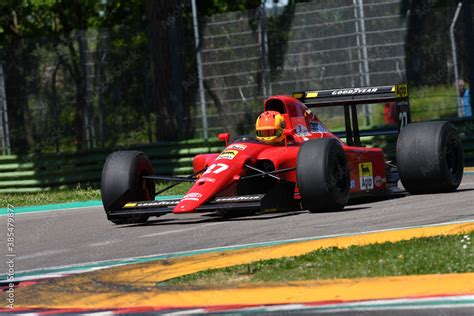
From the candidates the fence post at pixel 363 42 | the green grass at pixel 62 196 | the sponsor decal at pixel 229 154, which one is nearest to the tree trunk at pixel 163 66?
the green grass at pixel 62 196

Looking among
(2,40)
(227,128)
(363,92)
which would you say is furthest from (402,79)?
(2,40)

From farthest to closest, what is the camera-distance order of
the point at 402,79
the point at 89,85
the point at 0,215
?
the point at 89,85 < the point at 402,79 < the point at 0,215

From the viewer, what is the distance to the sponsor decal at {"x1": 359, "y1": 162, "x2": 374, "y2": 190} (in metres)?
13.3

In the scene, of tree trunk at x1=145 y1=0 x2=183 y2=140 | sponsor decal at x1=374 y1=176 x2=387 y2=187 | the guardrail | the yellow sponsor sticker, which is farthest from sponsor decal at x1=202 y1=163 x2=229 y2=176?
tree trunk at x1=145 y1=0 x2=183 y2=140

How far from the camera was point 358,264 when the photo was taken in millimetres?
8266

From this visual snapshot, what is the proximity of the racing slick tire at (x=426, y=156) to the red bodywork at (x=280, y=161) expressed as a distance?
0.39m

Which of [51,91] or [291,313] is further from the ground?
[51,91]

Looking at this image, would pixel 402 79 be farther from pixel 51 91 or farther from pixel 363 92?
pixel 51 91

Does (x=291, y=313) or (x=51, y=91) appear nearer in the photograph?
(x=291, y=313)

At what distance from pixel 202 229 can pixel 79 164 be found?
34.6ft

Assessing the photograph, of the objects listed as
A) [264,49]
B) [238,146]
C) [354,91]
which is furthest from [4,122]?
[238,146]

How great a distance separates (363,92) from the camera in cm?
1466

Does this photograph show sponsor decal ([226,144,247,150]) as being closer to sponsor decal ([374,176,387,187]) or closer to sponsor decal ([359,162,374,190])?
sponsor decal ([359,162,374,190])

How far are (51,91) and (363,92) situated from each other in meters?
9.64
